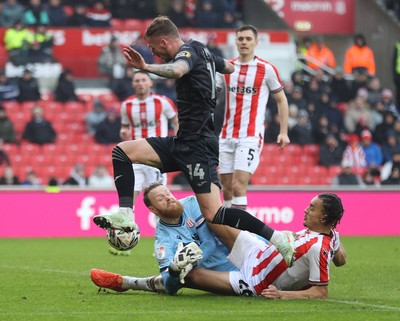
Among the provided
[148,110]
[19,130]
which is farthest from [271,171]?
[148,110]

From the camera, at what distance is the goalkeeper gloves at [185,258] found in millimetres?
8164

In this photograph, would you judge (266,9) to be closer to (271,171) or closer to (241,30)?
(271,171)

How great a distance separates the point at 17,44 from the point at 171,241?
51.9 ft

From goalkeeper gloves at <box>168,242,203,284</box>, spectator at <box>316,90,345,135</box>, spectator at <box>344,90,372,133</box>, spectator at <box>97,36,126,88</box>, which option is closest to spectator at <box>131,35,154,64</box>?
spectator at <box>97,36,126,88</box>

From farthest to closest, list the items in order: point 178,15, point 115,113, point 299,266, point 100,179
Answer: point 178,15
point 115,113
point 100,179
point 299,266

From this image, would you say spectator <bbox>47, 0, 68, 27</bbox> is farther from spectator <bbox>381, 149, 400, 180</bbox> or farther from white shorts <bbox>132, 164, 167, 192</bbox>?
white shorts <bbox>132, 164, 167, 192</bbox>

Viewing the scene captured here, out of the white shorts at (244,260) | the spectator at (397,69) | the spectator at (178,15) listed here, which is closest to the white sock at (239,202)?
the white shorts at (244,260)

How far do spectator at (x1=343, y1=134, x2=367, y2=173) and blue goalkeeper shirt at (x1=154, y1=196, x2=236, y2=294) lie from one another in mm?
14194

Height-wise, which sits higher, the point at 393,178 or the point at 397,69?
the point at 397,69

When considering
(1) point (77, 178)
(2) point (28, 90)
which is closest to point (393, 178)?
(1) point (77, 178)

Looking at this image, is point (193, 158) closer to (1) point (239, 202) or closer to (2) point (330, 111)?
(1) point (239, 202)

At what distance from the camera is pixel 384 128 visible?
24172 mm

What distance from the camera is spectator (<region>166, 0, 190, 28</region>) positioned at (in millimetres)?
26375

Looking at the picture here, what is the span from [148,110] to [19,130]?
29.5 feet
